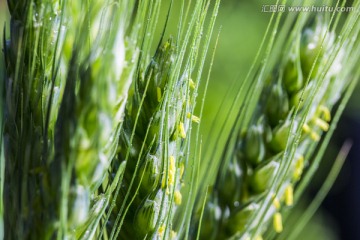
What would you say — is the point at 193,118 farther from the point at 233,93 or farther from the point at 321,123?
the point at 233,93

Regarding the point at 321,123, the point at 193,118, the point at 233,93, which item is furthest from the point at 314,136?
the point at 233,93

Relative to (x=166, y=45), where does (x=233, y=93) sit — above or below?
below

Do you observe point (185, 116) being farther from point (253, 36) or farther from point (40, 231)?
point (253, 36)

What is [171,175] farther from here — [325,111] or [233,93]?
[233,93]

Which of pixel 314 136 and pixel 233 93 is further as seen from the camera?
pixel 233 93

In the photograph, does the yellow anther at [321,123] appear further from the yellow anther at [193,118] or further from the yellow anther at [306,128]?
the yellow anther at [193,118]

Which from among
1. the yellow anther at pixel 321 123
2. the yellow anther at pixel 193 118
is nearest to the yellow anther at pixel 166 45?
the yellow anther at pixel 193 118
